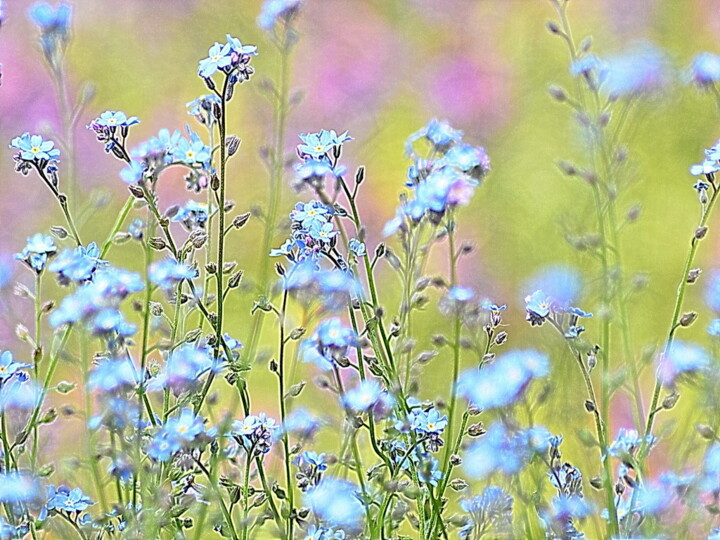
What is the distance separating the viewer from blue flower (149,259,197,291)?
2.89 feet

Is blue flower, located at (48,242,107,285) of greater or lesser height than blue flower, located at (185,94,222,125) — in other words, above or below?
below

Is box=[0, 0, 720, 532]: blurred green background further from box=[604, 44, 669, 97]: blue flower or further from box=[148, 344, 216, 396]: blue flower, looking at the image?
box=[148, 344, 216, 396]: blue flower

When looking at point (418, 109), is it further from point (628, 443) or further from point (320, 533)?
point (320, 533)

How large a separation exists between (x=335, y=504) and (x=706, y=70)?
519 mm

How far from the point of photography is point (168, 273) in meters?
0.88

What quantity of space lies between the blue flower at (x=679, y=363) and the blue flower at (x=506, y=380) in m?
0.12

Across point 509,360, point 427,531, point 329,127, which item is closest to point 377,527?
point 427,531

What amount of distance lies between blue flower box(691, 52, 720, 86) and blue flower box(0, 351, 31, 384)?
0.65 meters

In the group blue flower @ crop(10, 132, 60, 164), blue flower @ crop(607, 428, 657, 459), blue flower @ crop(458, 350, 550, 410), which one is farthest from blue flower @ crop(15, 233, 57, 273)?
blue flower @ crop(607, 428, 657, 459)

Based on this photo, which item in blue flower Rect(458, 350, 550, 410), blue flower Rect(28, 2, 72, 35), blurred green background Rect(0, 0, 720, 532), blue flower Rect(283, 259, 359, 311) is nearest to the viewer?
blue flower Rect(458, 350, 550, 410)

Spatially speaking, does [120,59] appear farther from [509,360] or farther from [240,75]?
[509,360]

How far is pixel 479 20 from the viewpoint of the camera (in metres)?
2.29

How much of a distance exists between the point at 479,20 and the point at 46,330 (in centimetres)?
107

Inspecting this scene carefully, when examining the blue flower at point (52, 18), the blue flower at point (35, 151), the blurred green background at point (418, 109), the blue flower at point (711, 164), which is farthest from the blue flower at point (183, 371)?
the blurred green background at point (418, 109)
